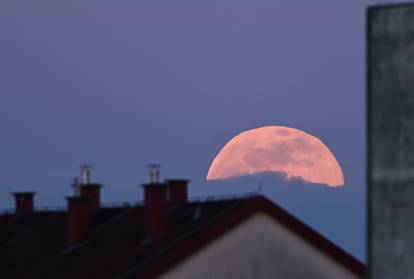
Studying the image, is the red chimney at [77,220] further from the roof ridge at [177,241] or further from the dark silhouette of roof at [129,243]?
the roof ridge at [177,241]

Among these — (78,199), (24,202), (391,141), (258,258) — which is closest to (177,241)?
(258,258)

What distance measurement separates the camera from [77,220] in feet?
157

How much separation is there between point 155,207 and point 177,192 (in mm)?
3420

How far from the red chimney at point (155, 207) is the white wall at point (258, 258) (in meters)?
3.69

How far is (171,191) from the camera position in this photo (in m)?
47.1

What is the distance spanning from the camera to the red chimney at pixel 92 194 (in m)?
51.0

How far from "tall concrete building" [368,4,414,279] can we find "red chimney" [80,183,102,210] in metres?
19.1

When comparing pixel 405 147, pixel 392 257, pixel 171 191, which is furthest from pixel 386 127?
pixel 171 191

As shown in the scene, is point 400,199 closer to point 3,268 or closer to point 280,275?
point 280,275

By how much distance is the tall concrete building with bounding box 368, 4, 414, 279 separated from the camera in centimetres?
3306

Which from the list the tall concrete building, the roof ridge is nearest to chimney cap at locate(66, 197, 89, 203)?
the roof ridge

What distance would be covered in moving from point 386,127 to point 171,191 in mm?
15023

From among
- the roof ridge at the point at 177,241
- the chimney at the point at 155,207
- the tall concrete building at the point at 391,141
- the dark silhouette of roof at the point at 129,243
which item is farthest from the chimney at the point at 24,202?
the tall concrete building at the point at 391,141

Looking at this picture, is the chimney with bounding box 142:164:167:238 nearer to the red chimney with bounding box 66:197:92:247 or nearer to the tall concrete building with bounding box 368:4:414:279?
the red chimney with bounding box 66:197:92:247
